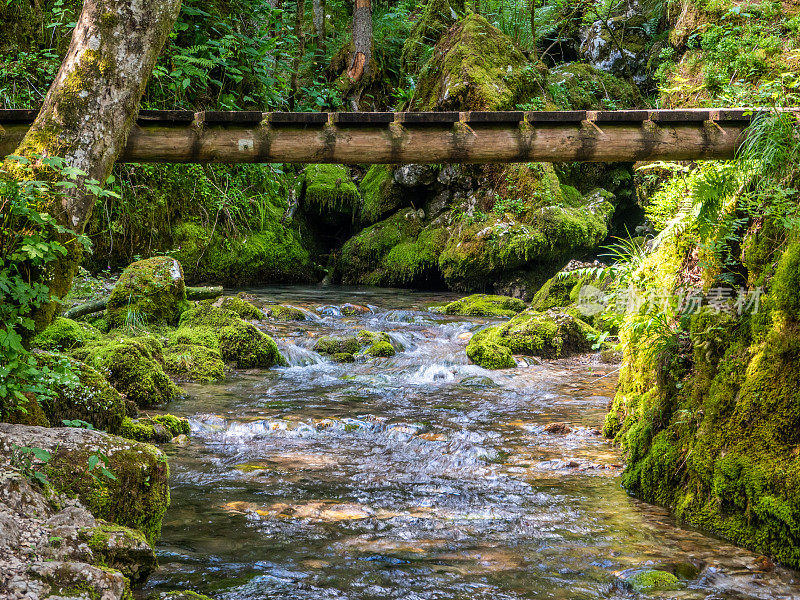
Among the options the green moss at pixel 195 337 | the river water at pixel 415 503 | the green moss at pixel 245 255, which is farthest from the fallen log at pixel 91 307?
the green moss at pixel 245 255

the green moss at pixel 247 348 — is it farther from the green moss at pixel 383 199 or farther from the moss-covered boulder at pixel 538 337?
the green moss at pixel 383 199

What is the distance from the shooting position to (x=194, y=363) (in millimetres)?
8188

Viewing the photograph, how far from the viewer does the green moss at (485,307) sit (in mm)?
12851

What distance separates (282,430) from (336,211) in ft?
44.9

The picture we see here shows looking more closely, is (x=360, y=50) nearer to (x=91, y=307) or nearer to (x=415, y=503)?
(x=91, y=307)

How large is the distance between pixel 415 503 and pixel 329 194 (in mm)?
15106

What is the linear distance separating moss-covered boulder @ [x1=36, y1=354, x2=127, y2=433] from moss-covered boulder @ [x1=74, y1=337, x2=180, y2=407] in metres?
1.35

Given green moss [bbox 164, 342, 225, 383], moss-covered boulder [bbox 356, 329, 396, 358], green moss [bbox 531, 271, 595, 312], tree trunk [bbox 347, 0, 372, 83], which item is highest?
tree trunk [bbox 347, 0, 372, 83]

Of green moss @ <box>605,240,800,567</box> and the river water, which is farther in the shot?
green moss @ <box>605,240,800,567</box>

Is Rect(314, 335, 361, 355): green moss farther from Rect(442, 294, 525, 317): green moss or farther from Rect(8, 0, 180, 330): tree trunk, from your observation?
Rect(8, 0, 180, 330): tree trunk

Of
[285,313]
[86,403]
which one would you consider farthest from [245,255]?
[86,403]

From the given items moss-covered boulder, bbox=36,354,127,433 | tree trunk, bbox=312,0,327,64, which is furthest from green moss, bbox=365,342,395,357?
tree trunk, bbox=312,0,327,64

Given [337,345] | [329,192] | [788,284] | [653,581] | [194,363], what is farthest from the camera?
[329,192]

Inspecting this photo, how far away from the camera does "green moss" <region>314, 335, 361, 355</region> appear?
9.67 m
